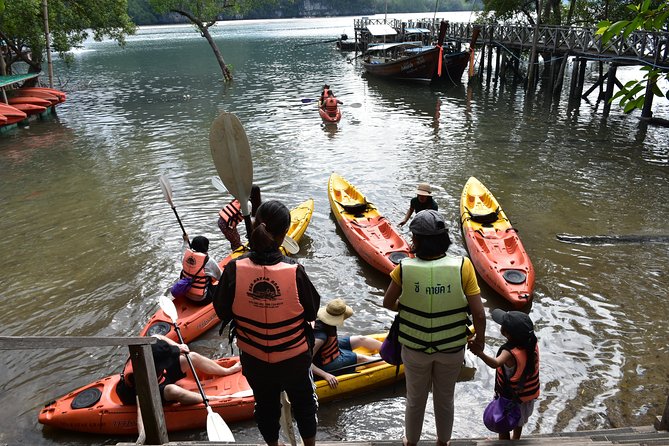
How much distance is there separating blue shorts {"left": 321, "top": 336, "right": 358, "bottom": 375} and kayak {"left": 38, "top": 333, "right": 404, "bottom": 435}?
0.11 m

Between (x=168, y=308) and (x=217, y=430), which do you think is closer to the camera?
Answer: (x=217, y=430)

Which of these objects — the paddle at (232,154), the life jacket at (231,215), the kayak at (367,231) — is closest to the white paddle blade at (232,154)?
the paddle at (232,154)

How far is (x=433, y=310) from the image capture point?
9.47 feet

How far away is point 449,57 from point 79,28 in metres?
18.4

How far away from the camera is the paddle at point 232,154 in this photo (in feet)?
11.8

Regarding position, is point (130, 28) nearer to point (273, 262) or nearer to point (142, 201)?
point (142, 201)

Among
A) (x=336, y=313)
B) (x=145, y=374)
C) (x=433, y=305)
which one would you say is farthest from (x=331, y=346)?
(x=433, y=305)

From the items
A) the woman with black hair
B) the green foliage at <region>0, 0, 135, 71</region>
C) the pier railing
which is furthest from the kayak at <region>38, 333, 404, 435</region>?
the green foliage at <region>0, 0, 135, 71</region>

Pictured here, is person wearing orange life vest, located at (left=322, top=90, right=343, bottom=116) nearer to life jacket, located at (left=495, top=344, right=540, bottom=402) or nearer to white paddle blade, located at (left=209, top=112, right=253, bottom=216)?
white paddle blade, located at (left=209, top=112, right=253, bottom=216)

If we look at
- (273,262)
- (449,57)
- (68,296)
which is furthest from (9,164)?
(449,57)

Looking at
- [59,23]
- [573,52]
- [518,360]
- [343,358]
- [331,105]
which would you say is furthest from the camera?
[59,23]

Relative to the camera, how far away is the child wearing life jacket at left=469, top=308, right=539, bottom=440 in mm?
3260

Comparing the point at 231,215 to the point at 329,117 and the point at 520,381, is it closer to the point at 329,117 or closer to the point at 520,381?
the point at 520,381

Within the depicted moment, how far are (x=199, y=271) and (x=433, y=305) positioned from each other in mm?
3799
